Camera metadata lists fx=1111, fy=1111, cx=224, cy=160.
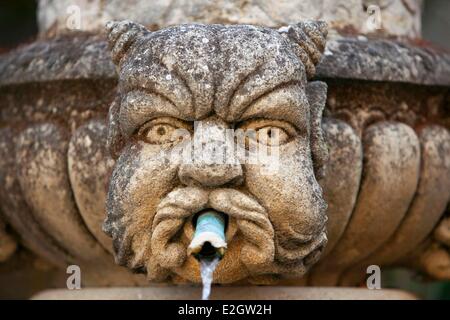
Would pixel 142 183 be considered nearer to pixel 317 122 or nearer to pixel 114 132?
pixel 114 132

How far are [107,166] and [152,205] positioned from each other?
0.34 m

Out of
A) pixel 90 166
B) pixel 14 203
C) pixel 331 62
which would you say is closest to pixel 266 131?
pixel 331 62

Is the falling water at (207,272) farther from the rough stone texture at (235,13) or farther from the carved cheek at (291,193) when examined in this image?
the rough stone texture at (235,13)

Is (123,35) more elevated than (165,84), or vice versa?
(123,35)

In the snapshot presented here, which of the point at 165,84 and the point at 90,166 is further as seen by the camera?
the point at 90,166

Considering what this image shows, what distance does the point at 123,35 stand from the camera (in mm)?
2217

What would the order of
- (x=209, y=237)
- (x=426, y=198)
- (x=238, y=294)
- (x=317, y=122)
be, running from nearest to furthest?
(x=209, y=237) → (x=317, y=122) → (x=238, y=294) → (x=426, y=198)

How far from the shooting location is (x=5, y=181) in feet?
8.43

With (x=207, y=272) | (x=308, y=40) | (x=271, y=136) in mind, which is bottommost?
(x=207, y=272)

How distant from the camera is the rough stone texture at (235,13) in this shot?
8.04 feet

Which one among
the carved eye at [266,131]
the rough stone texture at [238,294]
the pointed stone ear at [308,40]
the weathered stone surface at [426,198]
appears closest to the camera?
the carved eye at [266,131]

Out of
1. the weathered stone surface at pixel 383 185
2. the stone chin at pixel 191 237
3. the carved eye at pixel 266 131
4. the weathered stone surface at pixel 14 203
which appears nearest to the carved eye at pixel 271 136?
the carved eye at pixel 266 131

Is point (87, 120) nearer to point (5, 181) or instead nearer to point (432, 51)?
point (5, 181)

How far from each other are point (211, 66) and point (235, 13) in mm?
395
